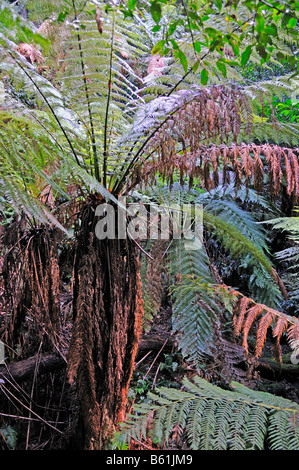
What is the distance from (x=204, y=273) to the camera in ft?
4.76

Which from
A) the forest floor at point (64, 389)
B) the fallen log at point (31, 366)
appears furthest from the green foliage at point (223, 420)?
the fallen log at point (31, 366)

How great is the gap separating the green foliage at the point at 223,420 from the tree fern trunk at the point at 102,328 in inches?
4.9

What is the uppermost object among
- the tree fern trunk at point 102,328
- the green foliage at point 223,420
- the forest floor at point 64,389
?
the tree fern trunk at point 102,328

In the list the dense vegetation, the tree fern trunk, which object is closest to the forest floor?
the dense vegetation

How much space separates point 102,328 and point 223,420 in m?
0.51

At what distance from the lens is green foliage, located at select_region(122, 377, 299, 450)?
0.99m

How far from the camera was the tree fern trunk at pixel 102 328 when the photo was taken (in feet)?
3.72

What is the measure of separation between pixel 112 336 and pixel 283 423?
614 mm

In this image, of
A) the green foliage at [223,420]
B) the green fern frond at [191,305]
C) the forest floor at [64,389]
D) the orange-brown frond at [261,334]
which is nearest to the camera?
the green foliage at [223,420]

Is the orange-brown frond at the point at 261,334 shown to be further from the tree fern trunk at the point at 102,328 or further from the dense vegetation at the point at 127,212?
the tree fern trunk at the point at 102,328

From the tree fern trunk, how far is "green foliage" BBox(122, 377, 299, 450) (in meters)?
0.13

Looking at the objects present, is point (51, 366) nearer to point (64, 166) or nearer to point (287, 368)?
point (64, 166)

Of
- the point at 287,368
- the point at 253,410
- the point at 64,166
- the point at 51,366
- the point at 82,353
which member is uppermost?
the point at 64,166
